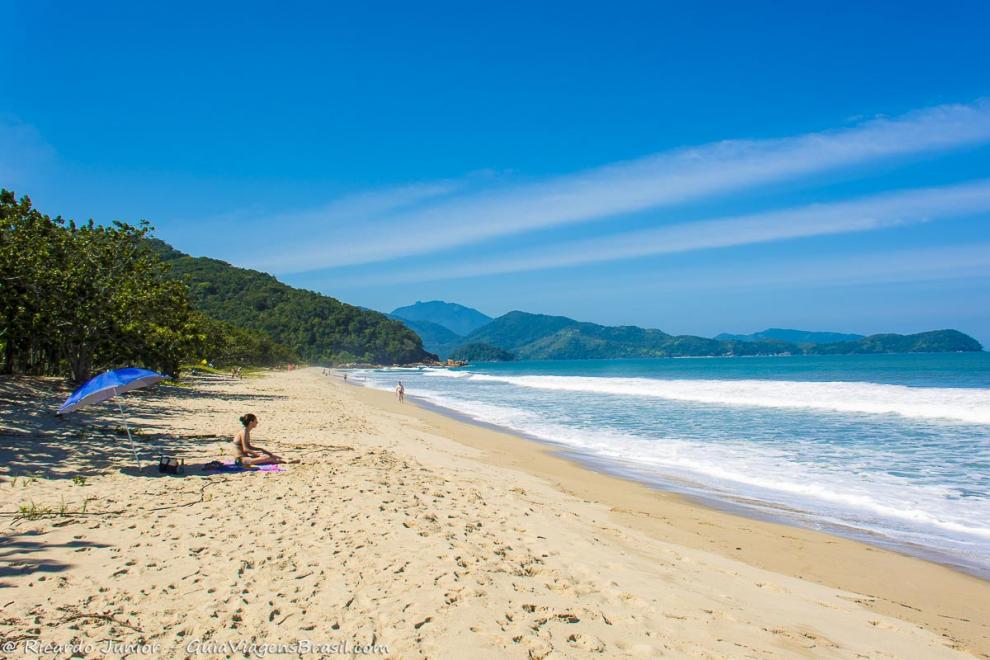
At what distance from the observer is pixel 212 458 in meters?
10.9

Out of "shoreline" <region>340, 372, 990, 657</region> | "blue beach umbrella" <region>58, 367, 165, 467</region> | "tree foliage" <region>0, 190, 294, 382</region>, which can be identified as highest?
"tree foliage" <region>0, 190, 294, 382</region>

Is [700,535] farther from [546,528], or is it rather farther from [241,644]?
[241,644]

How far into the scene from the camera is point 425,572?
5141 millimetres

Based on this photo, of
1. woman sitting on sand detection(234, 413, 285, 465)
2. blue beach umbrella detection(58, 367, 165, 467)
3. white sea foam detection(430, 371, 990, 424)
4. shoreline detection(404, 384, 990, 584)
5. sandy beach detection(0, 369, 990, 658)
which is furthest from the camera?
white sea foam detection(430, 371, 990, 424)

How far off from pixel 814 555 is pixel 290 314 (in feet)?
499

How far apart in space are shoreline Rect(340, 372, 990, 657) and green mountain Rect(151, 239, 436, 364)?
12379cm

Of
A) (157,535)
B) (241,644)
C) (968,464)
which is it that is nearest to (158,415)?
(157,535)

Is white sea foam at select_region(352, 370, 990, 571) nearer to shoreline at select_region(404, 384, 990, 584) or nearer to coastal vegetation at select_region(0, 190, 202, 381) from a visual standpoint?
shoreline at select_region(404, 384, 990, 584)

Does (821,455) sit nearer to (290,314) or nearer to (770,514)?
(770,514)

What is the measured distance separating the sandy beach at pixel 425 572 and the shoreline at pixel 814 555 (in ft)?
0.12

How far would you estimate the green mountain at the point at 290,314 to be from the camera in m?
132

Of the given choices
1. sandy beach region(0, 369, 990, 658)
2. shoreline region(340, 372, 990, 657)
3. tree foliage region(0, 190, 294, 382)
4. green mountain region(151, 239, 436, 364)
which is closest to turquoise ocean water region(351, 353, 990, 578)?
shoreline region(340, 372, 990, 657)

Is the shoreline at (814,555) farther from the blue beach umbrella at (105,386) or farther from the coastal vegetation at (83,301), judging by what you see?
the coastal vegetation at (83,301)

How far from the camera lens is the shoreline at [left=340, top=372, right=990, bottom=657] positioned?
5500mm
